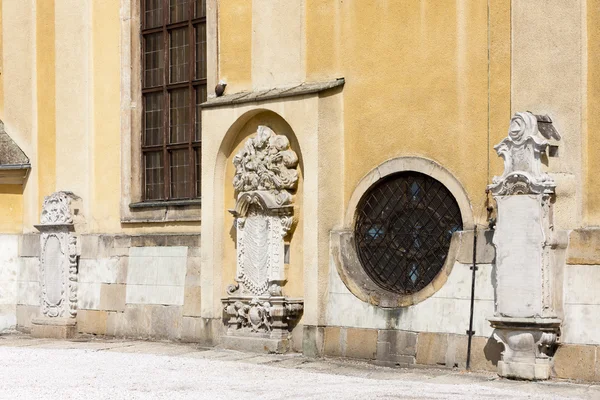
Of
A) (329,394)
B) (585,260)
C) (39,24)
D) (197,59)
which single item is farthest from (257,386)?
(39,24)

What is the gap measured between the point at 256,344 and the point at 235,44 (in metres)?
3.96

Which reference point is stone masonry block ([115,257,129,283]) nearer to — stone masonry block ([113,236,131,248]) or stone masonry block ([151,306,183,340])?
stone masonry block ([113,236,131,248])

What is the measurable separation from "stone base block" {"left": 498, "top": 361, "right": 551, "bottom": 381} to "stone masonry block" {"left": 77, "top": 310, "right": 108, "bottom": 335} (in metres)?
7.76

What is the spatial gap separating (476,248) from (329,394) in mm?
2859

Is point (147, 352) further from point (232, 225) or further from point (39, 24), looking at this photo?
point (39, 24)

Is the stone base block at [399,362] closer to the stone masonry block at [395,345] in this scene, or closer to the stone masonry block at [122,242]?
the stone masonry block at [395,345]

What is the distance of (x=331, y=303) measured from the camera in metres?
15.2

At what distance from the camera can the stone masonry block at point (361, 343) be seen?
14594mm

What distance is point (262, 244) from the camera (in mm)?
16078

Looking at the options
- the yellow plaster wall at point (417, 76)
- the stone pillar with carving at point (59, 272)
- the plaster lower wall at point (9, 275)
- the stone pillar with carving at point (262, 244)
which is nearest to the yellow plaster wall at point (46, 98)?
the stone pillar with carving at point (59, 272)

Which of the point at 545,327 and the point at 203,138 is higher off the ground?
the point at 203,138

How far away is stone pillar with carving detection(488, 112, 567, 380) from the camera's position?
496 inches

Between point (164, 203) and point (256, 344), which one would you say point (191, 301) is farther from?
point (256, 344)

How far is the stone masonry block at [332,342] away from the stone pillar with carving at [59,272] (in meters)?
5.46
